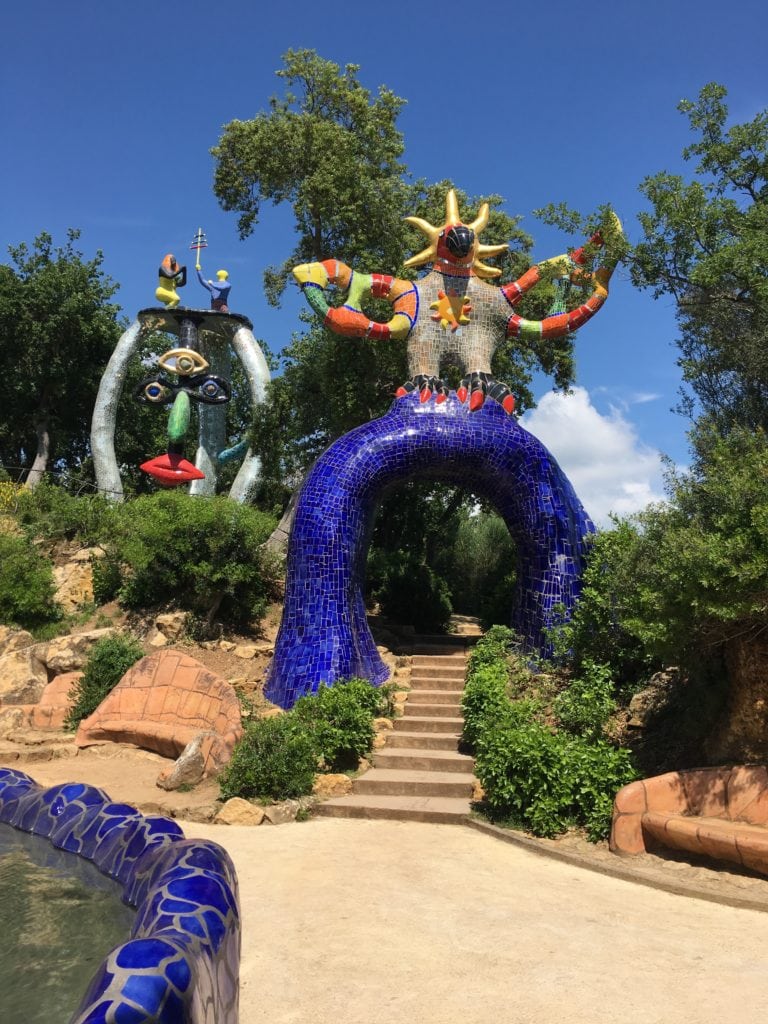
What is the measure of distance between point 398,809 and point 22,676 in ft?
22.0

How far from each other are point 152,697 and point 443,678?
3858 millimetres

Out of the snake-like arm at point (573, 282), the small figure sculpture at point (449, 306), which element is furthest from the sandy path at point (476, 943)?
the snake-like arm at point (573, 282)

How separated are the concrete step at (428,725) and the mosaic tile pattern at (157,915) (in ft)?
15.9

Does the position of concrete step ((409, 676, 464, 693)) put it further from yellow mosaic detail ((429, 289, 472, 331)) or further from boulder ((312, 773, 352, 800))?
yellow mosaic detail ((429, 289, 472, 331))

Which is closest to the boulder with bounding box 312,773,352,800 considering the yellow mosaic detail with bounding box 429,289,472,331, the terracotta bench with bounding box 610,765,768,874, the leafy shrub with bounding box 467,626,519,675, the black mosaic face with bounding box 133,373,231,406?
the leafy shrub with bounding box 467,626,519,675

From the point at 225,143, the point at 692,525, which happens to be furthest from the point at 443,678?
the point at 225,143

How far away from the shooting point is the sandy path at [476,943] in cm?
342

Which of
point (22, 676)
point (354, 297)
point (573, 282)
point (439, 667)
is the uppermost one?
point (573, 282)

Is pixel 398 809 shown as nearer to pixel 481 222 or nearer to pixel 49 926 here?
pixel 49 926

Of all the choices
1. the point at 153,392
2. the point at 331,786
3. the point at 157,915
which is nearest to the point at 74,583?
the point at 153,392

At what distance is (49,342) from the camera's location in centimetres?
2562

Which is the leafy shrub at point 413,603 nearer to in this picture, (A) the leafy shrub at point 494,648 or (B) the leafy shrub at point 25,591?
(A) the leafy shrub at point 494,648

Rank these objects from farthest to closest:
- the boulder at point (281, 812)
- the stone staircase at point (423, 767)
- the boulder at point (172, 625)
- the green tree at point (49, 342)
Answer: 1. the green tree at point (49, 342)
2. the boulder at point (172, 625)
3. the stone staircase at point (423, 767)
4. the boulder at point (281, 812)

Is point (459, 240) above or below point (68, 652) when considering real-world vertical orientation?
above
